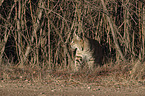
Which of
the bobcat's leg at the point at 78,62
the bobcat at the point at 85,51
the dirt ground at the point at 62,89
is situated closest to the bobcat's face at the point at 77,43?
the bobcat at the point at 85,51

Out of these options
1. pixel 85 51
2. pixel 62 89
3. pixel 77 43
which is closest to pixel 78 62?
pixel 85 51

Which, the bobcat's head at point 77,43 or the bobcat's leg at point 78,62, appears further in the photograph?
the bobcat's head at point 77,43

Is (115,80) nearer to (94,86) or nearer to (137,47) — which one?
(94,86)

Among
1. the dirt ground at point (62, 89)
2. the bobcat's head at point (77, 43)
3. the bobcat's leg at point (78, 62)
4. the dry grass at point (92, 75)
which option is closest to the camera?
the dirt ground at point (62, 89)

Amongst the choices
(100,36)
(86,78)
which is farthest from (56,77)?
(100,36)

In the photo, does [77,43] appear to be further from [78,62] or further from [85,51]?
[78,62]

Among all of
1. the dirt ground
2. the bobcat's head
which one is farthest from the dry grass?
the bobcat's head

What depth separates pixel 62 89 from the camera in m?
4.21

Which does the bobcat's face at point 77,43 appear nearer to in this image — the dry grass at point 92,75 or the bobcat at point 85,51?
the bobcat at point 85,51

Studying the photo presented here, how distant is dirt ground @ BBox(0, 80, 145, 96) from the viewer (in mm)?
3906

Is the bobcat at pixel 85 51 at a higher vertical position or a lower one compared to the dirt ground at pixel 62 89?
higher

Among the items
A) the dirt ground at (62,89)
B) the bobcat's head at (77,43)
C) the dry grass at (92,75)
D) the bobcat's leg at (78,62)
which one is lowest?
the dirt ground at (62,89)

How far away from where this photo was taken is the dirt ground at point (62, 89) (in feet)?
12.8

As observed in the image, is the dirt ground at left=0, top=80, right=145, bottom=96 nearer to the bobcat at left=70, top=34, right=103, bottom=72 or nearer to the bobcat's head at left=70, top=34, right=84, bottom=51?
the bobcat at left=70, top=34, right=103, bottom=72
